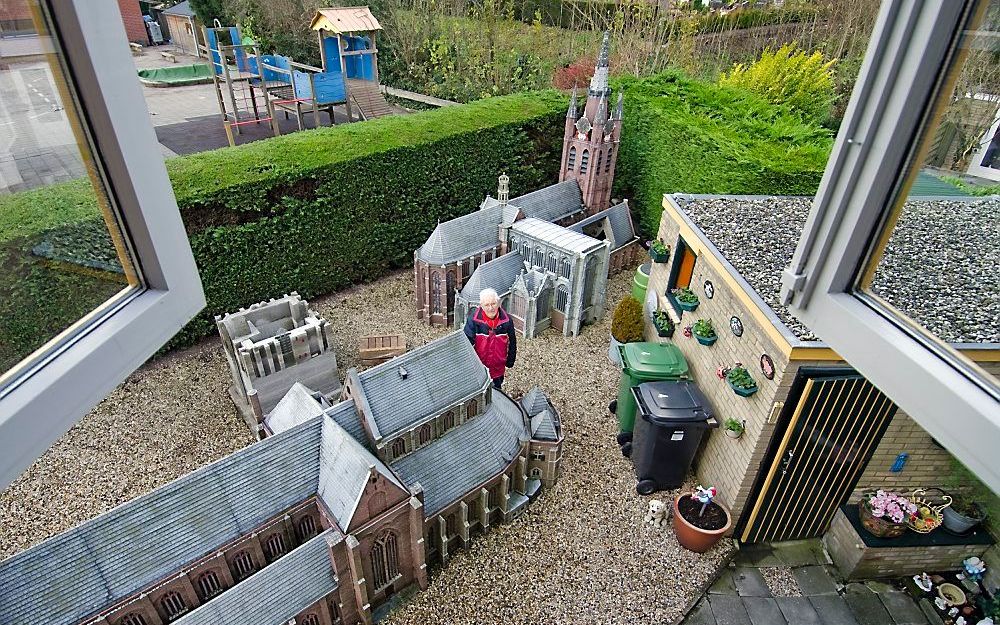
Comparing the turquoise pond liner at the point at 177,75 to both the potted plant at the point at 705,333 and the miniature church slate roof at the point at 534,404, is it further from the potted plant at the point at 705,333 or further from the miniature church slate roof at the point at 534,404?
the potted plant at the point at 705,333

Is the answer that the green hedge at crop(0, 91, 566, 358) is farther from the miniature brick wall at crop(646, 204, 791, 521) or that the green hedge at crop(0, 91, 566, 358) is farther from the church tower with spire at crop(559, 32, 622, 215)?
the miniature brick wall at crop(646, 204, 791, 521)

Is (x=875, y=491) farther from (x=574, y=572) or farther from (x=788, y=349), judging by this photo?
(x=574, y=572)

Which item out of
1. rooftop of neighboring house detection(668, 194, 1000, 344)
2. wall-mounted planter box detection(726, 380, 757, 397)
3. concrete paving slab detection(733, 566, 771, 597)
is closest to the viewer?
rooftop of neighboring house detection(668, 194, 1000, 344)

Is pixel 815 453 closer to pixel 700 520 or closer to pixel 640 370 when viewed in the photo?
pixel 700 520

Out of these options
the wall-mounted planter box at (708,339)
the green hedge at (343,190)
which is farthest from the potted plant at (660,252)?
the green hedge at (343,190)

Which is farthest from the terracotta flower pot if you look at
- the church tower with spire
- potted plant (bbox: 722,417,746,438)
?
the church tower with spire

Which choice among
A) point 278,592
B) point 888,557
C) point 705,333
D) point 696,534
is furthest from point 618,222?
point 278,592
